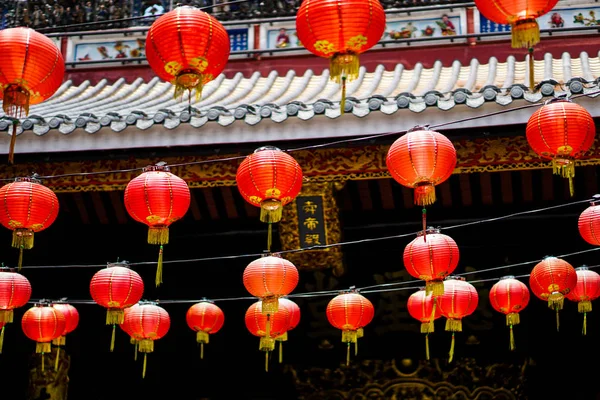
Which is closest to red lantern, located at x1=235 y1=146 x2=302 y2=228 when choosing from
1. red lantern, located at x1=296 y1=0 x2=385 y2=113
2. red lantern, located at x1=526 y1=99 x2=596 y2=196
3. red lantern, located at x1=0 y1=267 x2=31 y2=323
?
red lantern, located at x1=296 y1=0 x2=385 y2=113

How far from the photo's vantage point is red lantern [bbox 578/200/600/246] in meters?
6.64

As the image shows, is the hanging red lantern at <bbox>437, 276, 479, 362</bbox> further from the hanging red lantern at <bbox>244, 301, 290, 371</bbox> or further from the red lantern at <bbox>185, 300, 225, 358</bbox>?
the red lantern at <bbox>185, 300, 225, 358</bbox>

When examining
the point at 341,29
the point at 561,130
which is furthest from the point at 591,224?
the point at 341,29

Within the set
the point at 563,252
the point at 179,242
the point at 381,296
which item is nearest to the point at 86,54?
the point at 179,242

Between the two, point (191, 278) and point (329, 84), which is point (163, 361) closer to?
point (191, 278)

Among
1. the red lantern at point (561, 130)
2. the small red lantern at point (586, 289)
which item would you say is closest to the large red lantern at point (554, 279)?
the small red lantern at point (586, 289)

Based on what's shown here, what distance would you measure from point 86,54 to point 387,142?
4385 mm

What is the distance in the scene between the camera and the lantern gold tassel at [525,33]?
4832mm

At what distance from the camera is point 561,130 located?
237 inches

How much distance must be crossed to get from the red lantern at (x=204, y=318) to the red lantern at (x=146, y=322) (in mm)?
344

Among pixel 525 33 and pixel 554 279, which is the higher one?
pixel 525 33

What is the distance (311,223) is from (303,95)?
1333mm

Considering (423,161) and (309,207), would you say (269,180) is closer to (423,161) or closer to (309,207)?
(423,161)

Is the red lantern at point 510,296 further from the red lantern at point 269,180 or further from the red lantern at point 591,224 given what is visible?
the red lantern at point 269,180
